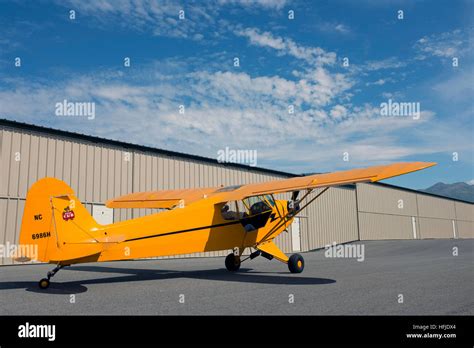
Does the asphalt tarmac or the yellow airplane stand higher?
the yellow airplane

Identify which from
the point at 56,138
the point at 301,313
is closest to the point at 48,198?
the point at 301,313

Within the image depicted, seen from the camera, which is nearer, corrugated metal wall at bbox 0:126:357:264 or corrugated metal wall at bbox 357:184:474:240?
corrugated metal wall at bbox 0:126:357:264

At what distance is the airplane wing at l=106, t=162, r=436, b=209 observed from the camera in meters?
9.90

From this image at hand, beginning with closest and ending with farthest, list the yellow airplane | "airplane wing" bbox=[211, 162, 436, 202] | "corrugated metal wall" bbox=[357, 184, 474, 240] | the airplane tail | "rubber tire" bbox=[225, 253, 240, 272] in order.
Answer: the airplane tail < the yellow airplane < "airplane wing" bbox=[211, 162, 436, 202] < "rubber tire" bbox=[225, 253, 240, 272] < "corrugated metal wall" bbox=[357, 184, 474, 240]

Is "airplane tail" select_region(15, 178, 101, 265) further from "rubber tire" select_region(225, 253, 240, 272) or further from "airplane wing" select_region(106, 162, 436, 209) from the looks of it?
"rubber tire" select_region(225, 253, 240, 272)

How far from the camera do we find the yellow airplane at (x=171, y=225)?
29.3ft

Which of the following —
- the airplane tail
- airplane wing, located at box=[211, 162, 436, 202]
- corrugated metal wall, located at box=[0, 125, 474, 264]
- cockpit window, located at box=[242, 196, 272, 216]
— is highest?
corrugated metal wall, located at box=[0, 125, 474, 264]

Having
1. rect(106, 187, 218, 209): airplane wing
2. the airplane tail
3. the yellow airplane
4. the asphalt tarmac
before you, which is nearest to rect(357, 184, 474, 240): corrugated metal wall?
rect(106, 187, 218, 209): airplane wing

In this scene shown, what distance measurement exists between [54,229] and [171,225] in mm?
3178

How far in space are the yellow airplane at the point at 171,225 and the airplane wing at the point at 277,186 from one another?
28 mm

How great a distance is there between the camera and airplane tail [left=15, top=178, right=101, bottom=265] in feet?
28.9

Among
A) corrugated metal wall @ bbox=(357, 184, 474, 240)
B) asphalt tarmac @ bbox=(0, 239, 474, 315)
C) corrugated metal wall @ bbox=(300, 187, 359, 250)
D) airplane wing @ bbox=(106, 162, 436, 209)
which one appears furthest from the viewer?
corrugated metal wall @ bbox=(357, 184, 474, 240)

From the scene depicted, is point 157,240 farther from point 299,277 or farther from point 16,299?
point 299,277

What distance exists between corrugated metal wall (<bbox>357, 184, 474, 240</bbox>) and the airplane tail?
131 feet
